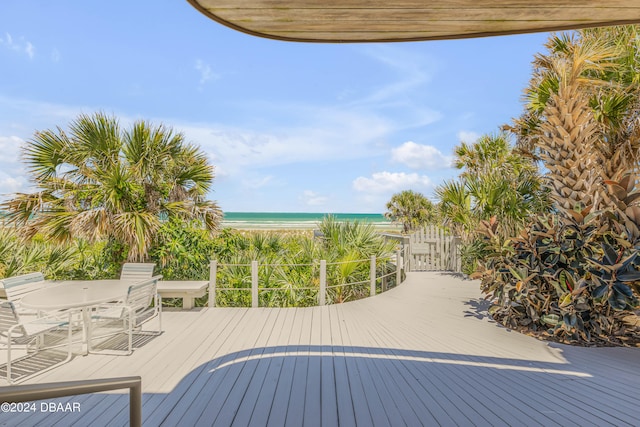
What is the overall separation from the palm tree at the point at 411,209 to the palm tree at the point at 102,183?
48.4 feet

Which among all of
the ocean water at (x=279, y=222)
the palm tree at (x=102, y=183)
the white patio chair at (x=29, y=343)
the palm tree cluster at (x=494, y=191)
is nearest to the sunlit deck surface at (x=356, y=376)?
the white patio chair at (x=29, y=343)

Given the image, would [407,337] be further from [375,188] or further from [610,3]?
[375,188]

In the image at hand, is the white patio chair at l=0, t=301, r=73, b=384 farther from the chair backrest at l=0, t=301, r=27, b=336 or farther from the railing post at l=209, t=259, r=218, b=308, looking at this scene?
the railing post at l=209, t=259, r=218, b=308

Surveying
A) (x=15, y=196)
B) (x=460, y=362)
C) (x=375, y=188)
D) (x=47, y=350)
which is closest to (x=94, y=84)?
(x=15, y=196)

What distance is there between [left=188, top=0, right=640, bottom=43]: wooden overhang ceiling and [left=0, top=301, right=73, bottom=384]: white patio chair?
3421mm

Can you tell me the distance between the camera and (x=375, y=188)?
71062 mm

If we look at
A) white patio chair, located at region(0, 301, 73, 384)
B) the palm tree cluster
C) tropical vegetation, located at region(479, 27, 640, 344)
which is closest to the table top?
white patio chair, located at region(0, 301, 73, 384)

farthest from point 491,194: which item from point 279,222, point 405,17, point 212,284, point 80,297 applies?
point 279,222

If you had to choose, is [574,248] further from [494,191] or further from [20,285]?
[20,285]

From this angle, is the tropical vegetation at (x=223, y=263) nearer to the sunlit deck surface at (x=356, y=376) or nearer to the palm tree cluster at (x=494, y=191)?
the sunlit deck surface at (x=356, y=376)

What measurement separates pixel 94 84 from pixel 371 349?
51.8 ft

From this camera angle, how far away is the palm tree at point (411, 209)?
1902 centimetres

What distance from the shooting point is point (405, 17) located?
1.63 m

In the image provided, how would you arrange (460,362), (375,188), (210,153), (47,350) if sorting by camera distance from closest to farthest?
1. (460,362)
2. (47,350)
3. (210,153)
4. (375,188)
